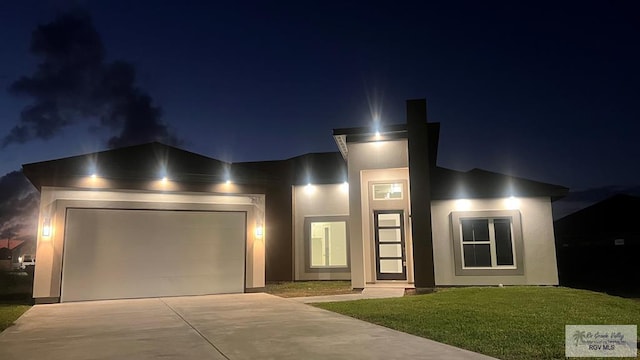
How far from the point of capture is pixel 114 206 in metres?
10.6

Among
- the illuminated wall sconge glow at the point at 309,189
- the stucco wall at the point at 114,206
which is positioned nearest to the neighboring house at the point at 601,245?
the illuminated wall sconge glow at the point at 309,189

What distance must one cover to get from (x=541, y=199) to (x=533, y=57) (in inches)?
436

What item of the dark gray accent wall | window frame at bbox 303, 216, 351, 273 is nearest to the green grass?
window frame at bbox 303, 216, 351, 273

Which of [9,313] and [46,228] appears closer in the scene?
[9,313]

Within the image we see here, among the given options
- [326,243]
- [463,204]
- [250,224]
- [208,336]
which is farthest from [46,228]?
[463,204]

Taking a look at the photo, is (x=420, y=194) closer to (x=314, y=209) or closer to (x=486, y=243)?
(x=486, y=243)

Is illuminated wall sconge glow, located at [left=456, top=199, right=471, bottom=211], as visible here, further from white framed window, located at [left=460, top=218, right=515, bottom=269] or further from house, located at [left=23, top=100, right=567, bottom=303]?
white framed window, located at [left=460, top=218, right=515, bottom=269]

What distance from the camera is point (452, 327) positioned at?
19.5 feet

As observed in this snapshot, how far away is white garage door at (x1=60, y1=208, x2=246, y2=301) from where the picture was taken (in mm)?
10172

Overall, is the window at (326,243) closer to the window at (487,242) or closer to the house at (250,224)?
the house at (250,224)

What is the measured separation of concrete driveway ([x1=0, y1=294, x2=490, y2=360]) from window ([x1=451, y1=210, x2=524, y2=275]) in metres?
6.00

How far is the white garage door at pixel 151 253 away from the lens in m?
10.2

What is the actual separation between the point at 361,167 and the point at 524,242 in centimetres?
508

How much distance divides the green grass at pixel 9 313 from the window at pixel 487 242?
1046 centimetres
